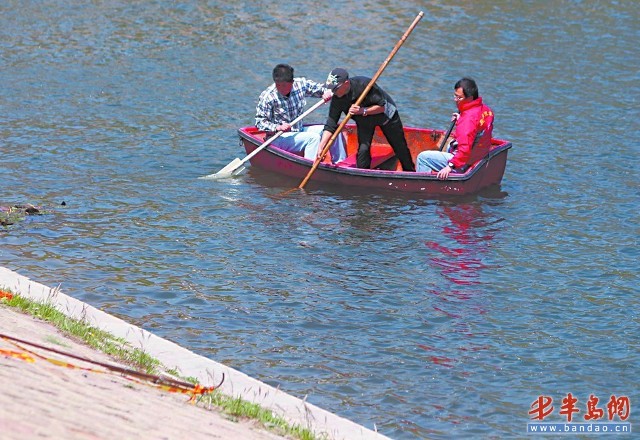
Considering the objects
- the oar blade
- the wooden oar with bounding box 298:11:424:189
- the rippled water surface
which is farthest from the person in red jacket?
the oar blade

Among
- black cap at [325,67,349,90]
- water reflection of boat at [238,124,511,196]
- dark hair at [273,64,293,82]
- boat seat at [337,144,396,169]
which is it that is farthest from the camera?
boat seat at [337,144,396,169]

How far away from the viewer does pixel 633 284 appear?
38.6 ft

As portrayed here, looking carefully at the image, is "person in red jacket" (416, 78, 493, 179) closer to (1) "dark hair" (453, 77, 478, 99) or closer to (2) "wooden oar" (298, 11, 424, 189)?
(1) "dark hair" (453, 77, 478, 99)

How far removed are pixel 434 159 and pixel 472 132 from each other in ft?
3.23

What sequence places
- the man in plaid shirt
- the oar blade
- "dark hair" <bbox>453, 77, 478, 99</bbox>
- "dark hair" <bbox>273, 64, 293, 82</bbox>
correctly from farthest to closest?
the oar blade → the man in plaid shirt → "dark hair" <bbox>273, 64, 293, 82</bbox> → "dark hair" <bbox>453, 77, 478, 99</bbox>

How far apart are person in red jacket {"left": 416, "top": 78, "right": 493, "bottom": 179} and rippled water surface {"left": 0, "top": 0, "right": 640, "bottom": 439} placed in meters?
0.57

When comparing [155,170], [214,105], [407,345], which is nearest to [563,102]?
[214,105]

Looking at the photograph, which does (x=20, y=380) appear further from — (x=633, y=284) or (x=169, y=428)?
(x=633, y=284)

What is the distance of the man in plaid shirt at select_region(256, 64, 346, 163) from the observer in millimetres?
15961

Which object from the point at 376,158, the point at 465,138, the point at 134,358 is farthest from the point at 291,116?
the point at 134,358

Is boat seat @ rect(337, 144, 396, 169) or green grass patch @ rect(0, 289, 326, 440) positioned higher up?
boat seat @ rect(337, 144, 396, 169)

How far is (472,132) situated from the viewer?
14359 millimetres

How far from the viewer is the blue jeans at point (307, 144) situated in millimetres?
16188

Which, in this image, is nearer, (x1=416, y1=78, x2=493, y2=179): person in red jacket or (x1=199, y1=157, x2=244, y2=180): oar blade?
(x1=416, y1=78, x2=493, y2=179): person in red jacket
